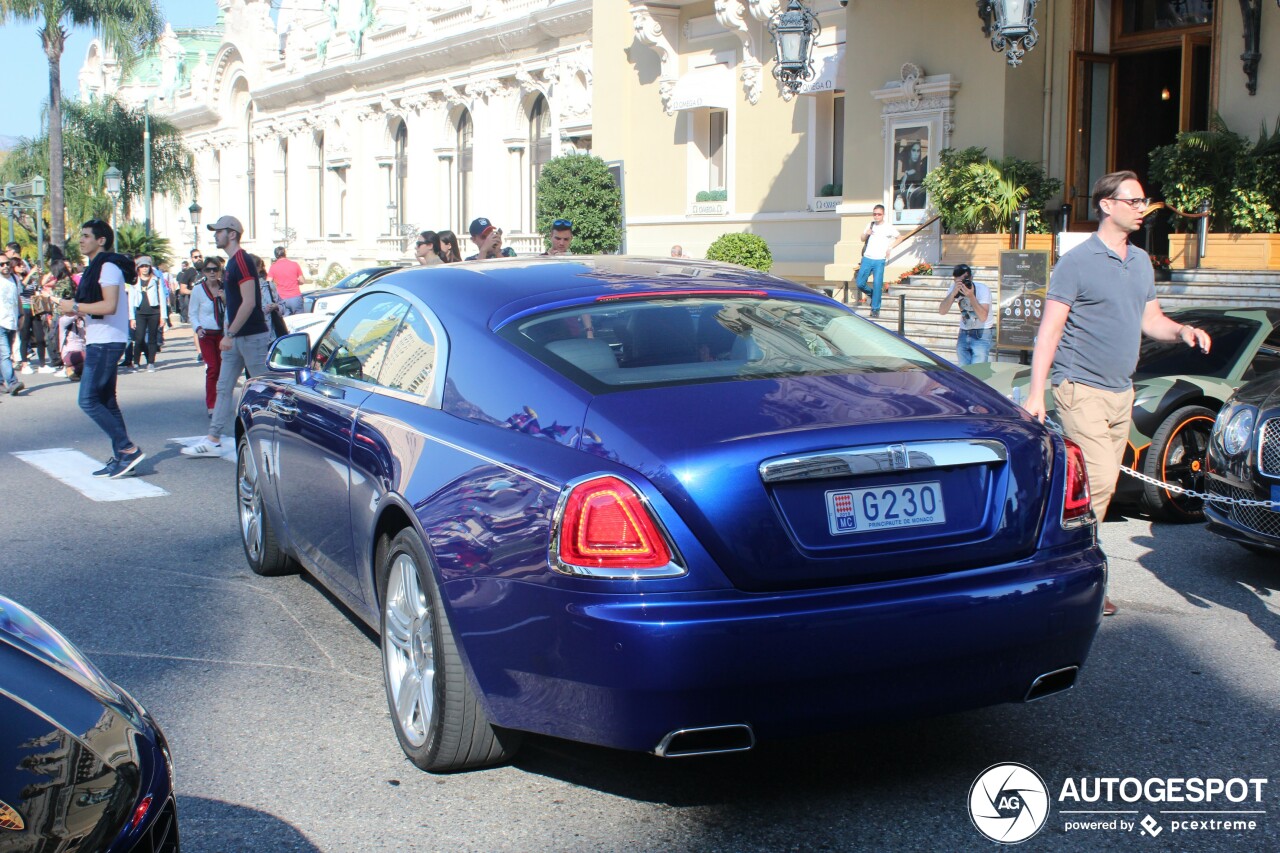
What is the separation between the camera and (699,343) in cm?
425

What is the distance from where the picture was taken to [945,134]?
19.5 m

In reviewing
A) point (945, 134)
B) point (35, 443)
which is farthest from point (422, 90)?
point (35, 443)

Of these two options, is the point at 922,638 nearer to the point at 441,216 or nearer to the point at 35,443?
the point at 35,443

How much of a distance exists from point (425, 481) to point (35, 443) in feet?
31.6

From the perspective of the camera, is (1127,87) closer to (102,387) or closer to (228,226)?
(228,226)

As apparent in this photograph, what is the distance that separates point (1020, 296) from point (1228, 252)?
Result: 9.66 ft

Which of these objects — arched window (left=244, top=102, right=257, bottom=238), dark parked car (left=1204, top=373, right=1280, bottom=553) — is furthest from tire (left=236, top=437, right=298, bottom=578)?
arched window (left=244, top=102, right=257, bottom=238)

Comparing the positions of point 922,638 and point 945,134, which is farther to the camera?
point 945,134

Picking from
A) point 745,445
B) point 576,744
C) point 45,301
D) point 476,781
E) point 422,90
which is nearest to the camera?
point 745,445

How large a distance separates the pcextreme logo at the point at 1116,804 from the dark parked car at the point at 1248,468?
107 inches

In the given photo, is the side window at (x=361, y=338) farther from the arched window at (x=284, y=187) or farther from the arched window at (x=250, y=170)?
the arched window at (x=250, y=170)

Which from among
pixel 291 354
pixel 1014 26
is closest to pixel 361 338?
pixel 291 354

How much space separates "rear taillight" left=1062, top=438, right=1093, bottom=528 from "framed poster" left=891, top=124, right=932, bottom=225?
54.4ft

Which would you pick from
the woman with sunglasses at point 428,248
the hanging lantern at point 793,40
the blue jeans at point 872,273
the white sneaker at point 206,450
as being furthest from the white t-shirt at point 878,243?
the white sneaker at point 206,450
